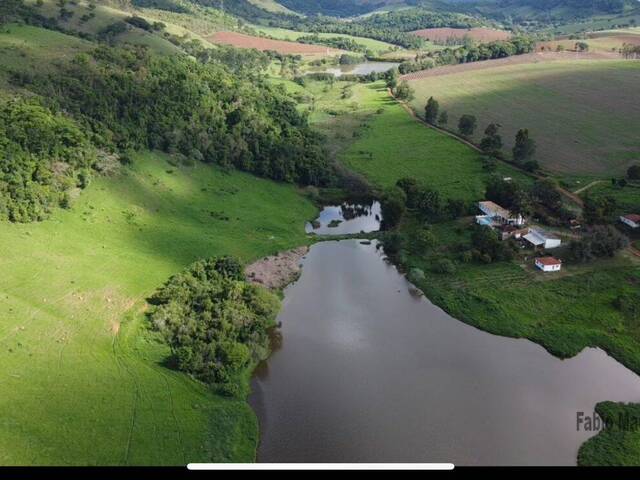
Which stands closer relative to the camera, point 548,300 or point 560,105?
point 548,300

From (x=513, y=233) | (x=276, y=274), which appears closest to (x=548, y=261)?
(x=513, y=233)

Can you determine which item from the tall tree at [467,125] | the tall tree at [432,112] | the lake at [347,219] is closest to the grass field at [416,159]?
the tall tree at [467,125]

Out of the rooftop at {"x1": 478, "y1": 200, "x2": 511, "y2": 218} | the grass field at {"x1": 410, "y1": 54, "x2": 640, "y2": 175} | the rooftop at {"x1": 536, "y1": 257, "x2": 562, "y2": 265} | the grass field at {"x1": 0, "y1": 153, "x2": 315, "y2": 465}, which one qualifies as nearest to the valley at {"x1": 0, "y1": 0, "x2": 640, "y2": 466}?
the grass field at {"x1": 0, "y1": 153, "x2": 315, "y2": 465}

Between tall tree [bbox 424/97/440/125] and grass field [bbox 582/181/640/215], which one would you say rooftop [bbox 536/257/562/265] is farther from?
tall tree [bbox 424/97/440/125]

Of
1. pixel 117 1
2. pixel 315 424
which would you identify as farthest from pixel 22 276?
pixel 117 1

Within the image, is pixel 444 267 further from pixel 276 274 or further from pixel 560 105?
pixel 560 105

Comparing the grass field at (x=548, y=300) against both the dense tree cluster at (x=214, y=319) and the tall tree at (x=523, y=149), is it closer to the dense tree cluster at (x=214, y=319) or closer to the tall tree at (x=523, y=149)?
the dense tree cluster at (x=214, y=319)

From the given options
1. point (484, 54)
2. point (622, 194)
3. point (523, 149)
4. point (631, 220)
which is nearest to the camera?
point (631, 220)
